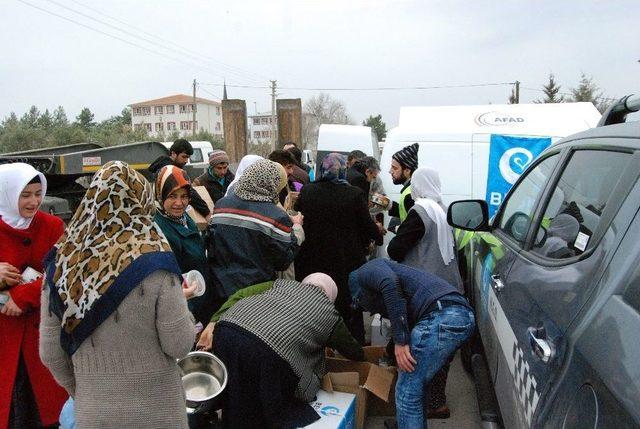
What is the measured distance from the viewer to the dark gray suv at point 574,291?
1.17 m

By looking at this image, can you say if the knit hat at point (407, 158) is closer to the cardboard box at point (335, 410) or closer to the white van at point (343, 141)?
the cardboard box at point (335, 410)

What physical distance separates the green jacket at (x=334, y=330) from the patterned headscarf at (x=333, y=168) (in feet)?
3.96

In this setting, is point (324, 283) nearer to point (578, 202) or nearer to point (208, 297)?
point (208, 297)

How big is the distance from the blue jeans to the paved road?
2.18 feet

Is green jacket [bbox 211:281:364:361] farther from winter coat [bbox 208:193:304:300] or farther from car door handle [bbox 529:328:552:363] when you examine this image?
car door handle [bbox 529:328:552:363]

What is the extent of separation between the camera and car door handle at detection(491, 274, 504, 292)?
91.5 inches

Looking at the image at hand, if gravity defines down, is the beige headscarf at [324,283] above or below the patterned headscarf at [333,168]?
below

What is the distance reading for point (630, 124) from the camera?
1712 millimetres

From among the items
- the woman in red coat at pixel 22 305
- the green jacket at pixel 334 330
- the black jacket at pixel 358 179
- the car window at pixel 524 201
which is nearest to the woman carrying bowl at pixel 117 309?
the woman in red coat at pixel 22 305

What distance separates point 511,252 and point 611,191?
88cm

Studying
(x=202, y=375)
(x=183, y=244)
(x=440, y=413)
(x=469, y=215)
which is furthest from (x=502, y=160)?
(x=202, y=375)

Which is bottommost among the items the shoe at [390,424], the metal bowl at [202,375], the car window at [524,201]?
the shoe at [390,424]

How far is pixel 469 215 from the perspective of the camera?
10.1 feet

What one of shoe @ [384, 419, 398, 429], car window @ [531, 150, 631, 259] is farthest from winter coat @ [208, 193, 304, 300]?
car window @ [531, 150, 631, 259]
